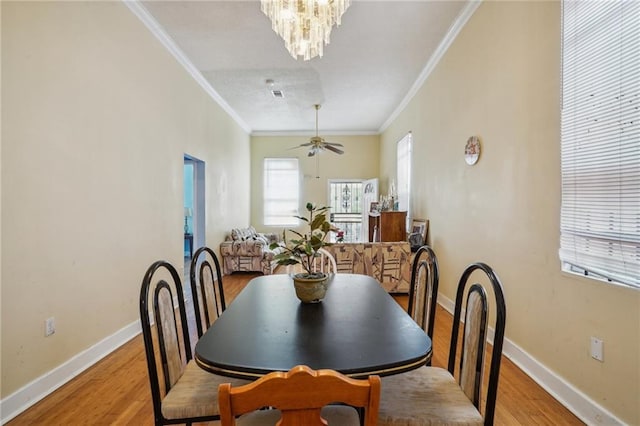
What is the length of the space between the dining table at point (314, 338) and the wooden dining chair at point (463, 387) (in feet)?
0.73

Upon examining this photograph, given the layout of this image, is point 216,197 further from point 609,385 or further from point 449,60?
point 609,385

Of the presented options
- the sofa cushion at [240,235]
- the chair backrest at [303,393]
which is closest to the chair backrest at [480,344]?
the chair backrest at [303,393]

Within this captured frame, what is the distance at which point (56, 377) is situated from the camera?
2.20 metres

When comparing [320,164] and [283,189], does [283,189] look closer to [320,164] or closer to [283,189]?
[283,189]

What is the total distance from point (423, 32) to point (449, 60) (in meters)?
0.48

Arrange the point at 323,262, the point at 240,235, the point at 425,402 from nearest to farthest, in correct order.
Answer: the point at 425,402 → the point at 323,262 → the point at 240,235

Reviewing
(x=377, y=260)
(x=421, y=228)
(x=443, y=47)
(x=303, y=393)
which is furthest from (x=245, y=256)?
(x=303, y=393)

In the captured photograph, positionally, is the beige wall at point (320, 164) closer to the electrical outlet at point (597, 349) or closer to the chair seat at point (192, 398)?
the electrical outlet at point (597, 349)

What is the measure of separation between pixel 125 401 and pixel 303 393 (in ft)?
6.46

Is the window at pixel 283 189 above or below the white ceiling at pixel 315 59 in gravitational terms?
below

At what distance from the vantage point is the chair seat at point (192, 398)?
1.25 meters

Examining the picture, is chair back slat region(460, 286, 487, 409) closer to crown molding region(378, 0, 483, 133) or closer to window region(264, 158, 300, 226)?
crown molding region(378, 0, 483, 133)

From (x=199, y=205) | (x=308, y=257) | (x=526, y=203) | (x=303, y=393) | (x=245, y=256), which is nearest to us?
(x=303, y=393)

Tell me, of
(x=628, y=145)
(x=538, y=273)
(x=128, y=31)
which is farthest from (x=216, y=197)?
(x=628, y=145)
